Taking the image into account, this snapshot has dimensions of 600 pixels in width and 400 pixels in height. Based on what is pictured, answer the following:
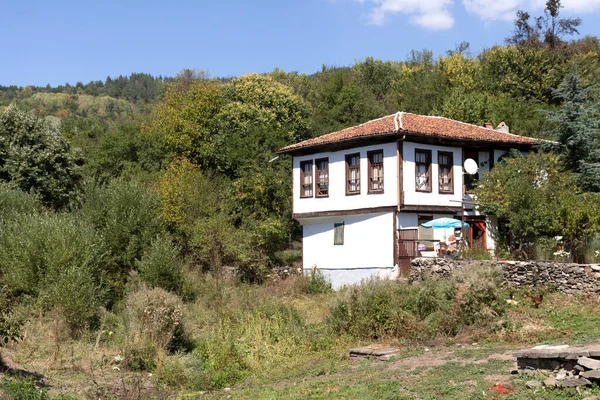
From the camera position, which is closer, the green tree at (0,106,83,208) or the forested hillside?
the forested hillside

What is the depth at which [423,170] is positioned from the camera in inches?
1236

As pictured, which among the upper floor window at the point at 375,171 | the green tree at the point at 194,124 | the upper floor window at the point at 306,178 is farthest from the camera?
the green tree at the point at 194,124

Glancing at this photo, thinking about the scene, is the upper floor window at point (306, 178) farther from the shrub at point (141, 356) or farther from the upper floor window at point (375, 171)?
the shrub at point (141, 356)

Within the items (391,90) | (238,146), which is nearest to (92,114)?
(391,90)

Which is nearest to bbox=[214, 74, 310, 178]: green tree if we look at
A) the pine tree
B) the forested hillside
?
the forested hillside

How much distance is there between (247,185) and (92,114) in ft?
294

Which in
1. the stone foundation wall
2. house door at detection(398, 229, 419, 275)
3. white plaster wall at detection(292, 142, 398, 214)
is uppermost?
white plaster wall at detection(292, 142, 398, 214)

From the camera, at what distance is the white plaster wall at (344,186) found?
101ft

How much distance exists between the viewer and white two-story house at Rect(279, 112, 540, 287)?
30547 mm

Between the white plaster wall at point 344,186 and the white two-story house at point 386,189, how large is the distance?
4cm

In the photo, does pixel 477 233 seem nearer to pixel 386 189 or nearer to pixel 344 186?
pixel 386 189

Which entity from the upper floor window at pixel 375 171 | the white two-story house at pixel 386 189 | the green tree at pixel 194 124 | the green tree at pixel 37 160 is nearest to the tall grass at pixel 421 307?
the white two-story house at pixel 386 189

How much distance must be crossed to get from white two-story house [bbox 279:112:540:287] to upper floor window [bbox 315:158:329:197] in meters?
0.05

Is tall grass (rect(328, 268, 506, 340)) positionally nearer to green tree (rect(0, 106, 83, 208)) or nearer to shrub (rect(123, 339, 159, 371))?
shrub (rect(123, 339, 159, 371))
